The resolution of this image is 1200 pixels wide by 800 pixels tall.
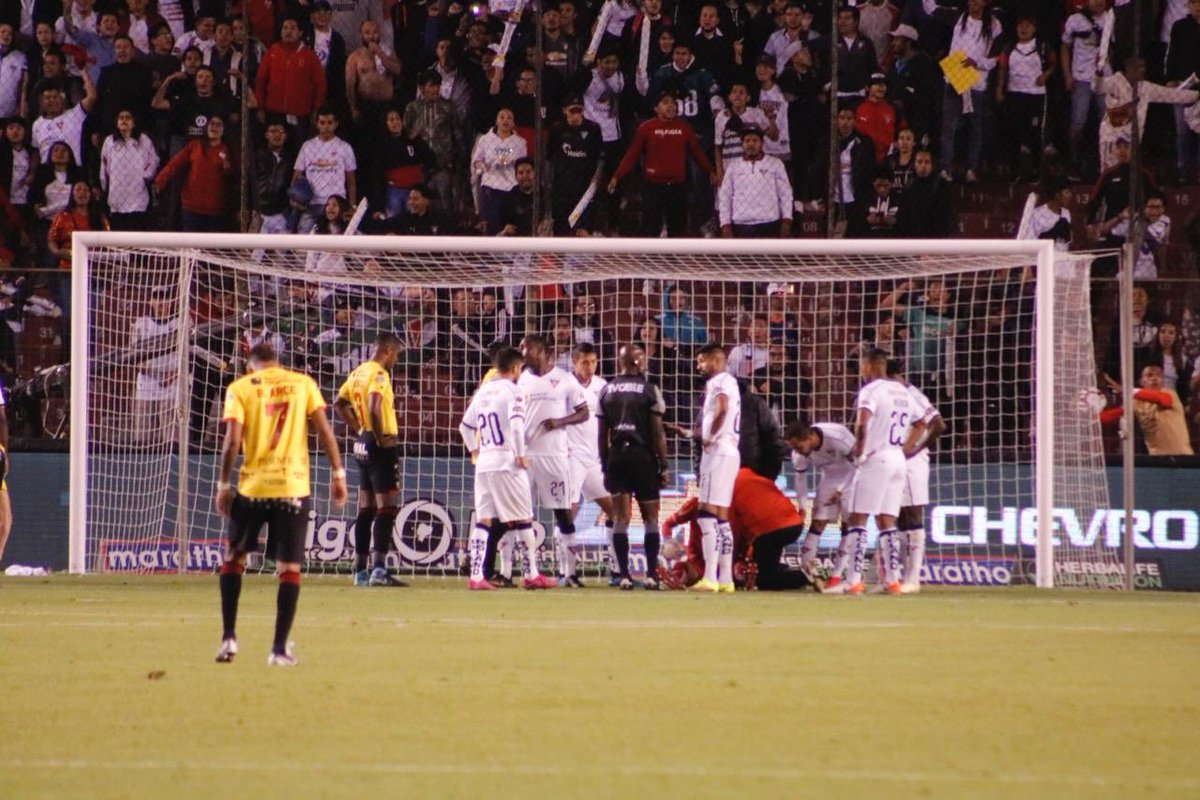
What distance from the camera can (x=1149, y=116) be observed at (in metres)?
22.5

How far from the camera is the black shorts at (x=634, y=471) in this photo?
17469 millimetres

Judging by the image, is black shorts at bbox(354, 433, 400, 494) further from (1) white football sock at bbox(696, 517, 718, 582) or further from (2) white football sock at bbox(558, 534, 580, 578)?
A: (1) white football sock at bbox(696, 517, 718, 582)

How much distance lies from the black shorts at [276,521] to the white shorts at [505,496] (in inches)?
259

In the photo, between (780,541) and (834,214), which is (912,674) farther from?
(834,214)

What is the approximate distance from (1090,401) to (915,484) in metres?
2.02

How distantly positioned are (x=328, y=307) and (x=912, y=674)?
11519 mm

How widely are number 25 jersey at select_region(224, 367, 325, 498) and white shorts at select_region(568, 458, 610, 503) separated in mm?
7970

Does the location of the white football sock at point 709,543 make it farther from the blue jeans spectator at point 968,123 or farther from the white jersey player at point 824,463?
the blue jeans spectator at point 968,123

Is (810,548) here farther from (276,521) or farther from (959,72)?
(276,521)

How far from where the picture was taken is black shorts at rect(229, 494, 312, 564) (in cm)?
1055

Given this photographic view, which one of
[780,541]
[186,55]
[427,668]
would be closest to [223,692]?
[427,668]

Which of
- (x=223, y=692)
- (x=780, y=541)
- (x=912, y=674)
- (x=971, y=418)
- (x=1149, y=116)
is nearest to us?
(x=223, y=692)

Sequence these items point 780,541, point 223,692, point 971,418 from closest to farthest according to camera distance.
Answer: point 223,692
point 780,541
point 971,418

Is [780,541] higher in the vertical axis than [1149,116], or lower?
lower
